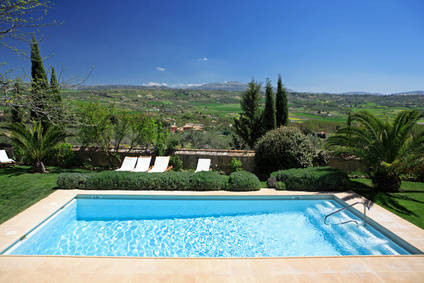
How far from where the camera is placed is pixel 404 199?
679 cm

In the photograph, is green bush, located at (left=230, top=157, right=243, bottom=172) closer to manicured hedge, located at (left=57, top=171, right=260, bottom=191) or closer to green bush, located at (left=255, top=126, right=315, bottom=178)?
green bush, located at (left=255, top=126, right=315, bottom=178)

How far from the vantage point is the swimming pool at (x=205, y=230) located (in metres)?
4.89

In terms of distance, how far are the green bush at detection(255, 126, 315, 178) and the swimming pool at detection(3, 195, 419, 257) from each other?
7.56 feet

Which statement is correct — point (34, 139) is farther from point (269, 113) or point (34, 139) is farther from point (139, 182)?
point (269, 113)

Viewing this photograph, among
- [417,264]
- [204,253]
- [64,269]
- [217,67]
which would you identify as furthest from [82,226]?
[217,67]

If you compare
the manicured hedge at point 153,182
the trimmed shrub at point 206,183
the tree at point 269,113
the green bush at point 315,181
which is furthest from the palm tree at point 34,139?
the tree at point 269,113

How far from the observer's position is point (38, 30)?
5426mm

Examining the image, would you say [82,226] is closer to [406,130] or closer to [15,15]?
[15,15]

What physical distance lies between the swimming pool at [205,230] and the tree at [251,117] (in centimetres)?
1040

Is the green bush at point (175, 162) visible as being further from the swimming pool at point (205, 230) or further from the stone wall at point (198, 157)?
the swimming pool at point (205, 230)

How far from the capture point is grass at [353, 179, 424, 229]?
5742 millimetres

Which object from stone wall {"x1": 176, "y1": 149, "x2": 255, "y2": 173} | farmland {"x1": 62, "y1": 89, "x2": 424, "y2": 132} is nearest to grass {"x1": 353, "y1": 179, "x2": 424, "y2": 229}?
stone wall {"x1": 176, "y1": 149, "x2": 255, "y2": 173}

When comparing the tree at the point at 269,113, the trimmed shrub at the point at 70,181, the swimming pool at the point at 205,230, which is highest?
the tree at the point at 269,113

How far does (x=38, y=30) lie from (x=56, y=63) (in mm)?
788
